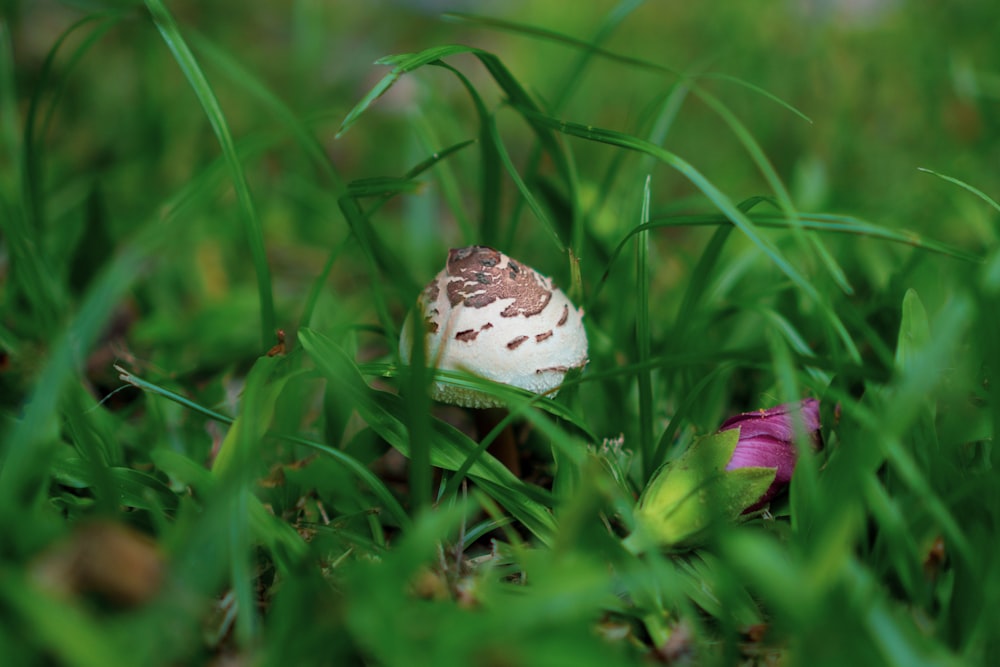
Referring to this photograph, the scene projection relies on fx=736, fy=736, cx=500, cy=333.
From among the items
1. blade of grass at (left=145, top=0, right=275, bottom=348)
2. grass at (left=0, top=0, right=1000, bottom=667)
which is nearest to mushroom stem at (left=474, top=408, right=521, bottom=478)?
grass at (left=0, top=0, right=1000, bottom=667)

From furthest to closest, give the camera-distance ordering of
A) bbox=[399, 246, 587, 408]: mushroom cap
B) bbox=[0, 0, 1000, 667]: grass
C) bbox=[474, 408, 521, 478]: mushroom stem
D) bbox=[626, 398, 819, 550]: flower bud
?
bbox=[474, 408, 521, 478]: mushroom stem → bbox=[399, 246, 587, 408]: mushroom cap → bbox=[626, 398, 819, 550]: flower bud → bbox=[0, 0, 1000, 667]: grass

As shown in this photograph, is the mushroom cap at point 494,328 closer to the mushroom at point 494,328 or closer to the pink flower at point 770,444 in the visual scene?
the mushroom at point 494,328

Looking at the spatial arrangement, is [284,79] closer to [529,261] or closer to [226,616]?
[529,261]

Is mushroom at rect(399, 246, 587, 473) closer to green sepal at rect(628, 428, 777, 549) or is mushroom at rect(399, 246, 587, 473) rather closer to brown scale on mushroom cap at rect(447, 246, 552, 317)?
brown scale on mushroom cap at rect(447, 246, 552, 317)

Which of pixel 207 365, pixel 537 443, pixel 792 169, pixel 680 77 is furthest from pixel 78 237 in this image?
pixel 792 169

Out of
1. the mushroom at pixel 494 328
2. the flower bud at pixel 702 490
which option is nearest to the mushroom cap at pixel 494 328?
the mushroom at pixel 494 328

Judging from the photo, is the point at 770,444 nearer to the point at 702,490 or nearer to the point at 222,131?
the point at 702,490
